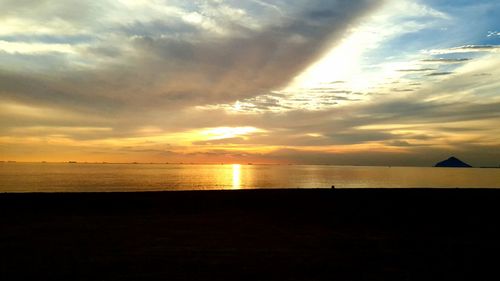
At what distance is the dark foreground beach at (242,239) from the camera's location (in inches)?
378

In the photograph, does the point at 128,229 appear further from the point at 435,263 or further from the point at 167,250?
the point at 435,263

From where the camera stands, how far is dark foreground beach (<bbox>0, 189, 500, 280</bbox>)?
9.60 m

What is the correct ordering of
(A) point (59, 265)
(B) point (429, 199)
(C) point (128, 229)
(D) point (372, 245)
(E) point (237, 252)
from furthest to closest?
(B) point (429, 199)
(C) point (128, 229)
(D) point (372, 245)
(E) point (237, 252)
(A) point (59, 265)

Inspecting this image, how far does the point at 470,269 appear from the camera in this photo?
10.2m

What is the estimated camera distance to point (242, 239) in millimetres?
13758

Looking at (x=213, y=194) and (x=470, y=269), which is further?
(x=213, y=194)

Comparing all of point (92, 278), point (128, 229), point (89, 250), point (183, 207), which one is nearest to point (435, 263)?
point (92, 278)

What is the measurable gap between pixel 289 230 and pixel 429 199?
708 inches

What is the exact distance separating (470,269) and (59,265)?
11.4 metres

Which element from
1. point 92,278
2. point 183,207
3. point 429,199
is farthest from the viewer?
point 429,199

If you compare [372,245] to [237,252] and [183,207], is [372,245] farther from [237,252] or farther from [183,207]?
[183,207]

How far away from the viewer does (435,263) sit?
35.6ft

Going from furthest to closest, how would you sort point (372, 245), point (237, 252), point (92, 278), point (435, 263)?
point (372, 245), point (237, 252), point (435, 263), point (92, 278)

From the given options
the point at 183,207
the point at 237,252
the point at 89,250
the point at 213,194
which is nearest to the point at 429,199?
the point at 213,194
